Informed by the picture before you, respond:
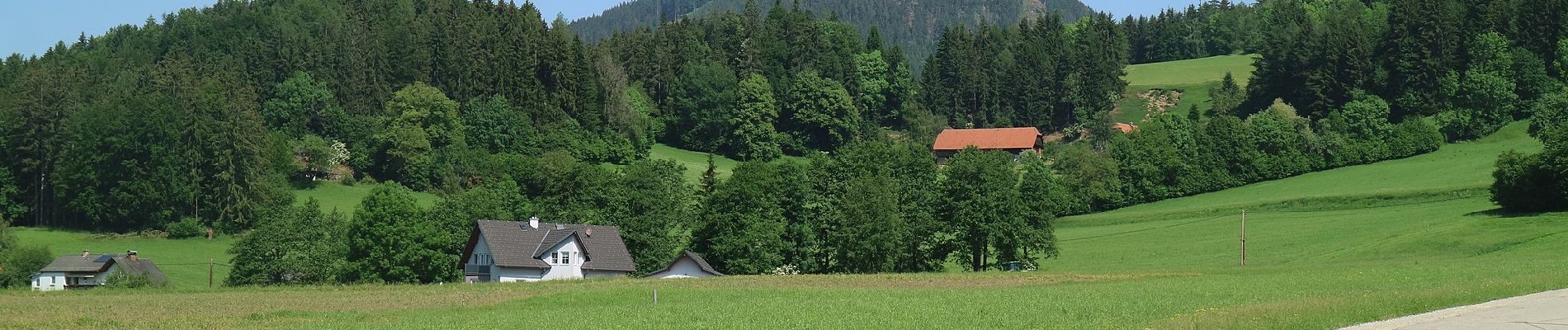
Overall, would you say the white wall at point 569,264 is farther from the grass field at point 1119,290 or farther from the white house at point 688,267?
the grass field at point 1119,290

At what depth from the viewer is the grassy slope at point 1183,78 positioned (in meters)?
163

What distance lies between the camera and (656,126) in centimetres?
15412

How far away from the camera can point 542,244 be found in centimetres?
8250

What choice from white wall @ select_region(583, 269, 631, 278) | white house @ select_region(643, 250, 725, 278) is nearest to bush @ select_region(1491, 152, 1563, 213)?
white house @ select_region(643, 250, 725, 278)

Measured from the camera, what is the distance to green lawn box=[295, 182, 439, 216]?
10975 cm

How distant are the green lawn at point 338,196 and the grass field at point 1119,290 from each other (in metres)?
43.2

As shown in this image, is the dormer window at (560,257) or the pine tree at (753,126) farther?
the pine tree at (753,126)

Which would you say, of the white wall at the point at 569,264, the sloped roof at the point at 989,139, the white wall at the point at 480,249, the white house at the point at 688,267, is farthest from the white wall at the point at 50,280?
the sloped roof at the point at 989,139

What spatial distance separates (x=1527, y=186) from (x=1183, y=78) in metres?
102

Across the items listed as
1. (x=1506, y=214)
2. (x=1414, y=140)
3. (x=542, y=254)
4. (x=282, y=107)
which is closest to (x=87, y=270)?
(x=542, y=254)

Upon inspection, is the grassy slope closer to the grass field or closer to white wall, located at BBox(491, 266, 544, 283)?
the grass field

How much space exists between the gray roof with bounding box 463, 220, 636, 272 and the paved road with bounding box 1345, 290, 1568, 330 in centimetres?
5443

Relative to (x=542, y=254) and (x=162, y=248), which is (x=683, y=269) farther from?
(x=162, y=248)

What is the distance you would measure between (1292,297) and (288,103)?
357ft
